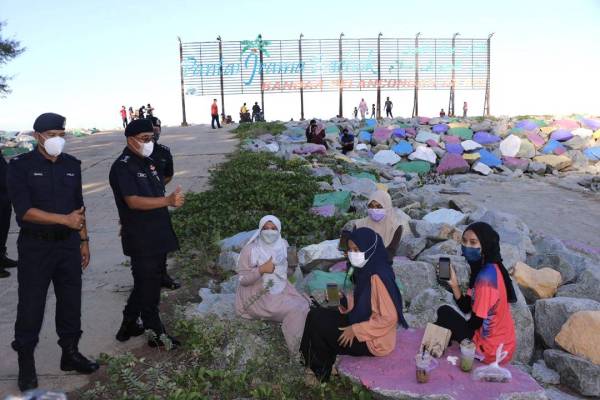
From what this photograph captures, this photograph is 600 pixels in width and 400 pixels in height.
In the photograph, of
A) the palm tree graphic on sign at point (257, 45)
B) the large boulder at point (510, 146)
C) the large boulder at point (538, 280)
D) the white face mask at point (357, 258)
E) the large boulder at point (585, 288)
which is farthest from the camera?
the palm tree graphic on sign at point (257, 45)

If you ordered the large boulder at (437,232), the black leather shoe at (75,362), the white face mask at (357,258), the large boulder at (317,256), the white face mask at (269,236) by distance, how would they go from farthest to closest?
the large boulder at (437,232) → the large boulder at (317,256) → the white face mask at (269,236) → the black leather shoe at (75,362) → the white face mask at (357,258)

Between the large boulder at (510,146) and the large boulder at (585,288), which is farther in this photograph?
the large boulder at (510,146)

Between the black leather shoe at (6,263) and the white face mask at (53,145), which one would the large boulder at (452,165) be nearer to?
the black leather shoe at (6,263)

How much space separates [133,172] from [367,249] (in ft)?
5.93

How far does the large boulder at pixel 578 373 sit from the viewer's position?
4070mm

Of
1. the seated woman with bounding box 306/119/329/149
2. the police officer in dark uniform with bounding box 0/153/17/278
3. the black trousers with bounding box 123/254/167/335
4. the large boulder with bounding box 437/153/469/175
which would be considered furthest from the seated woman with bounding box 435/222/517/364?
the large boulder with bounding box 437/153/469/175

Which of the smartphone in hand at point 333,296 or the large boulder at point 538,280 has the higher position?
the smartphone in hand at point 333,296

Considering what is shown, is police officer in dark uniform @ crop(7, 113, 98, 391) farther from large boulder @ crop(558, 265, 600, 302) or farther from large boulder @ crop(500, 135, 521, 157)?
large boulder @ crop(500, 135, 521, 157)

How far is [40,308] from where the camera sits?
3678mm

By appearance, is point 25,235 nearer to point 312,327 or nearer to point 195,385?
point 195,385

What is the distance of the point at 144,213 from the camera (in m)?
4.15

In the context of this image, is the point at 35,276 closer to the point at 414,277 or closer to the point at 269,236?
the point at 269,236

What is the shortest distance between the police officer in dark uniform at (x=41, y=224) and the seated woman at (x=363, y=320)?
1798 mm

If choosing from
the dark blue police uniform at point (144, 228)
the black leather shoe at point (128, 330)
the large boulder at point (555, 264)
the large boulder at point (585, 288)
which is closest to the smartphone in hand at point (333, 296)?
the dark blue police uniform at point (144, 228)
